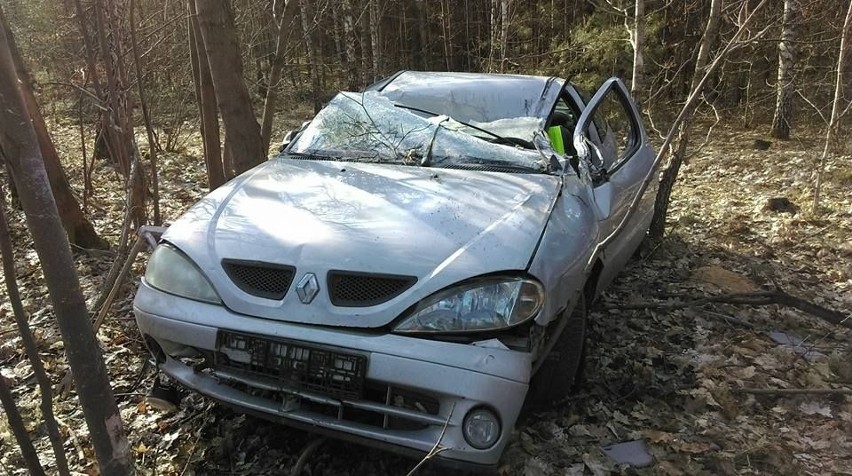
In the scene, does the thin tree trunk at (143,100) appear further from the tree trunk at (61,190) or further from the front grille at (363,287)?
the front grille at (363,287)

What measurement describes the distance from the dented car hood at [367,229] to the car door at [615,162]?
530mm

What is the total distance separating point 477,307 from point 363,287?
450mm

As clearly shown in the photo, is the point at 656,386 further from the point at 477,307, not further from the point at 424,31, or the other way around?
the point at 424,31

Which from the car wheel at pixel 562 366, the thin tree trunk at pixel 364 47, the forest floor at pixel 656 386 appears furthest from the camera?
the thin tree trunk at pixel 364 47

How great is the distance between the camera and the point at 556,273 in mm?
2459

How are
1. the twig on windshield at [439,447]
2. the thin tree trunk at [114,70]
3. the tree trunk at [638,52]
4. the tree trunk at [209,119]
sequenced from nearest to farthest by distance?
1. the twig on windshield at [439,447]
2. the thin tree trunk at [114,70]
3. the tree trunk at [209,119]
4. the tree trunk at [638,52]

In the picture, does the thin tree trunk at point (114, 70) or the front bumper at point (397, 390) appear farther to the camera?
the thin tree trunk at point (114, 70)

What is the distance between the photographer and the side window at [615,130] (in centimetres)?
429

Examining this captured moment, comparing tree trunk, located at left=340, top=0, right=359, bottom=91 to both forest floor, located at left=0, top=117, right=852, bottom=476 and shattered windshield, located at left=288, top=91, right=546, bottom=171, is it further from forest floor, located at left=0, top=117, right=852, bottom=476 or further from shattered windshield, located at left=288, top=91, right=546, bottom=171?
shattered windshield, located at left=288, top=91, right=546, bottom=171

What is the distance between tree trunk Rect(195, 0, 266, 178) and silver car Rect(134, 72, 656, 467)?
5.73 ft

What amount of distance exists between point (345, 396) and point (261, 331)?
414 millimetres

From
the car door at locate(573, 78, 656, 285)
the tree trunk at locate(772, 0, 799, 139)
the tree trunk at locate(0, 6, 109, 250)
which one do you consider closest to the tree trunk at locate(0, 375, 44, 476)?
the car door at locate(573, 78, 656, 285)

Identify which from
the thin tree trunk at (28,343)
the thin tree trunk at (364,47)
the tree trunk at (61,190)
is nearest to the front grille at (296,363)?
the thin tree trunk at (28,343)

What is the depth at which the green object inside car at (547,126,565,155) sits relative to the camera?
3705mm
